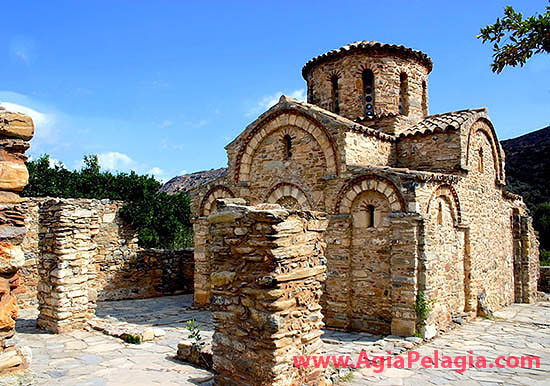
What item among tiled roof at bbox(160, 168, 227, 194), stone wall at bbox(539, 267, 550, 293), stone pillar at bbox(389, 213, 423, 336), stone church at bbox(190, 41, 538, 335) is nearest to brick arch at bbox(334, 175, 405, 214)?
stone church at bbox(190, 41, 538, 335)

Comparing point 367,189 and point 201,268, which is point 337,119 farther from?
point 201,268

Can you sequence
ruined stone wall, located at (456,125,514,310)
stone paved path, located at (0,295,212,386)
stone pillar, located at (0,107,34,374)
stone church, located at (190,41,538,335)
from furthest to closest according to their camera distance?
ruined stone wall, located at (456,125,514,310)
stone church, located at (190,41,538,335)
stone paved path, located at (0,295,212,386)
stone pillar, located at (0,107,34,374)

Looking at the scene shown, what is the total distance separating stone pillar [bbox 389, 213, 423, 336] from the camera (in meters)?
8.32

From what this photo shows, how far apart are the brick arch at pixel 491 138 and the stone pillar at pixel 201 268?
7610mm

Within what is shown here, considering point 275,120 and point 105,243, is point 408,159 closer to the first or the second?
point 275,120

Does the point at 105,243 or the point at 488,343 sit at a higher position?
the point at 105,243

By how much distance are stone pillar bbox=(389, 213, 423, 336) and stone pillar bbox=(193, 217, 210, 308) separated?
5.43m

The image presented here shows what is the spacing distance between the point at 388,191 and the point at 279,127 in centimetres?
363

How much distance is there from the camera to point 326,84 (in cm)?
1338

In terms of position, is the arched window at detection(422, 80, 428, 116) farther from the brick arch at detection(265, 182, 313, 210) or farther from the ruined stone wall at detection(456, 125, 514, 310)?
the brick arch at detection(265, 182, 313, 210)

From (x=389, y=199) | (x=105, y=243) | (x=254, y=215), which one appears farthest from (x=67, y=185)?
(x=254, y=215)

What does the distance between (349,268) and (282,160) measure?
134 inches

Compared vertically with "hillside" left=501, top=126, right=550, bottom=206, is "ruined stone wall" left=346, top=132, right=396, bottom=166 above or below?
below

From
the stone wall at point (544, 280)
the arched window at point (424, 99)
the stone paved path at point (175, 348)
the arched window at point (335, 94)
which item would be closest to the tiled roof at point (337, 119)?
the arched window at point (335, 94)
